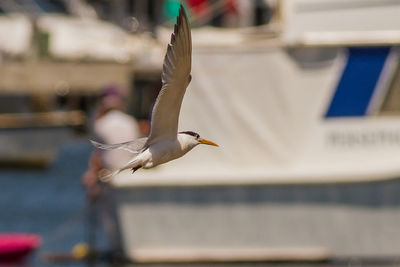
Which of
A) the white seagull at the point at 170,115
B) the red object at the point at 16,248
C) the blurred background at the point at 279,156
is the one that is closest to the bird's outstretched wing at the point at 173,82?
the white seagull at the point at 170,115

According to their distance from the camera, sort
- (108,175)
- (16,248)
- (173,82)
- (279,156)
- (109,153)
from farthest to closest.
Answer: (16,248) < (279,156) < (109,153) < (173,82) < (108,175)

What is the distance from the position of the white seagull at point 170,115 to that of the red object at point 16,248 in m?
5.79

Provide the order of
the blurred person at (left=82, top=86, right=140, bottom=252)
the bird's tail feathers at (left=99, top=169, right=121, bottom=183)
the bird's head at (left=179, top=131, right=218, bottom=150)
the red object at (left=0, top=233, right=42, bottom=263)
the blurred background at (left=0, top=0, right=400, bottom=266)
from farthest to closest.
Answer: the red object at (left=0, top=233, right=42, bottom=263), the blurred background at (left=0, top=0, right=400, bottom=266), the blurred person at (left=82, top=86, right=140, bottom=252), the bird's head at (left=179, top=131, right=218, bottom=150), the bird's tail feathers at (left=99, top=169, right=121, bottom=183)

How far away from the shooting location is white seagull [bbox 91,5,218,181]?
5520 millimetres

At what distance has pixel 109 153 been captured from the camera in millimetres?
9750

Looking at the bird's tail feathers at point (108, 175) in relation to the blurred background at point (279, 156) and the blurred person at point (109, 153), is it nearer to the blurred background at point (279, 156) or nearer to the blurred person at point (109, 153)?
the blurred person at point (109, 153)

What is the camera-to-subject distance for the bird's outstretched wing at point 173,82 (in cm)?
549

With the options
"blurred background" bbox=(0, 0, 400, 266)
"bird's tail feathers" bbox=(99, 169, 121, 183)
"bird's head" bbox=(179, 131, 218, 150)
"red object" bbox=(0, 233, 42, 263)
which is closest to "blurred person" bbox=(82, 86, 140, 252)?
"blurred background" bbox=(0, 0, 400, 266)

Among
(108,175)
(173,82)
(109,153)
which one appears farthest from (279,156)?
Result: (108,175)

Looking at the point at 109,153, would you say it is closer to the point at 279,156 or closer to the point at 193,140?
the point at 279,156

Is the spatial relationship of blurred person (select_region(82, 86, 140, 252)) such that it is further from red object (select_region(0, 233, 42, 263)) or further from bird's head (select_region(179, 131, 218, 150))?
bird's head (select_region(179, 131, 218, 150))

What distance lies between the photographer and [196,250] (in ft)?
34.2

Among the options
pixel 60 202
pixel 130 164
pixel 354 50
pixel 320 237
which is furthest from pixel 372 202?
pixel 60 202

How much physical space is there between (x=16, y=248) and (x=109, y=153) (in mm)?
2169
